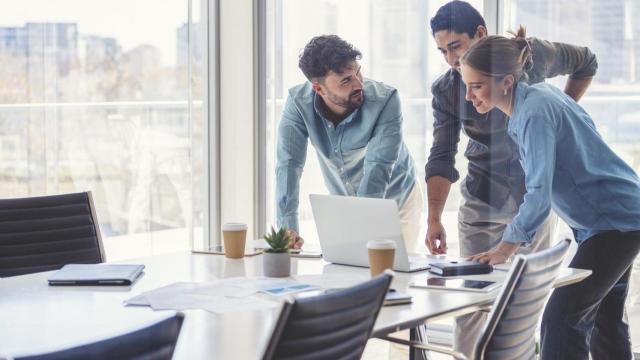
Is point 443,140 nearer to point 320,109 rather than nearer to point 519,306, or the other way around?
point 320,109

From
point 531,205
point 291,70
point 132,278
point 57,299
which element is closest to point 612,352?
point 531,205

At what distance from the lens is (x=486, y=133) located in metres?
4.27

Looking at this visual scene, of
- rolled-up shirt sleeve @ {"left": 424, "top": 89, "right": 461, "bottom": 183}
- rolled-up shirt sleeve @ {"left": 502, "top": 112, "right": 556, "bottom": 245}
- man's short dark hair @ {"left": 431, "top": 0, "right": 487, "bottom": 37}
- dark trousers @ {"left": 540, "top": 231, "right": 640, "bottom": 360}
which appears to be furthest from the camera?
rolled-up shirt sleeve @ {"left": 424, "top": 89, "right": 461, "bottom": 183}

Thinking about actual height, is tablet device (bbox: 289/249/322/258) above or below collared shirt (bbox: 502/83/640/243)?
below

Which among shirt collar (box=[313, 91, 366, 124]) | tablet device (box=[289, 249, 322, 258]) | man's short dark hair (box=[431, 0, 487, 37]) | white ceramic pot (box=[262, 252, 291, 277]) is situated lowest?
tablet device (box=[289, 249, 322, 258])

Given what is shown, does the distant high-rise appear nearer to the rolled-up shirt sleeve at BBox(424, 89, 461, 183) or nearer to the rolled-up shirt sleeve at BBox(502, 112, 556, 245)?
the rolled-up shirt sleeve at BBox(424, 89, 461, 183)

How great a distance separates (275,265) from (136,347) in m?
1.32

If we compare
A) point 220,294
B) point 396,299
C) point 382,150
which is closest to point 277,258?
point 220,294

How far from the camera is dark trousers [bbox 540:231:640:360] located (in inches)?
118

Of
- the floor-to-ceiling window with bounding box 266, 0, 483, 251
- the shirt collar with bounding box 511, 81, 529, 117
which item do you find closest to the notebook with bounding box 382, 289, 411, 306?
the shirt collar with bounding box 511, 81, 529, 117

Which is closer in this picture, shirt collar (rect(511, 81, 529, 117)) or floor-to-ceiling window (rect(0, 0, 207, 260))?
shirt collar (rect(511, 81, 529, 117))

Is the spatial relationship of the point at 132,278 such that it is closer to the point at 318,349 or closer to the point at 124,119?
the point at 318,349

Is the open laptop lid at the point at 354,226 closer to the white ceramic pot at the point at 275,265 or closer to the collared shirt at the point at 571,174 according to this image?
the white ceramic pot at the point at 275,265

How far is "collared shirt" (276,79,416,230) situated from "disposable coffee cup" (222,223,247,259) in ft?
2.81
